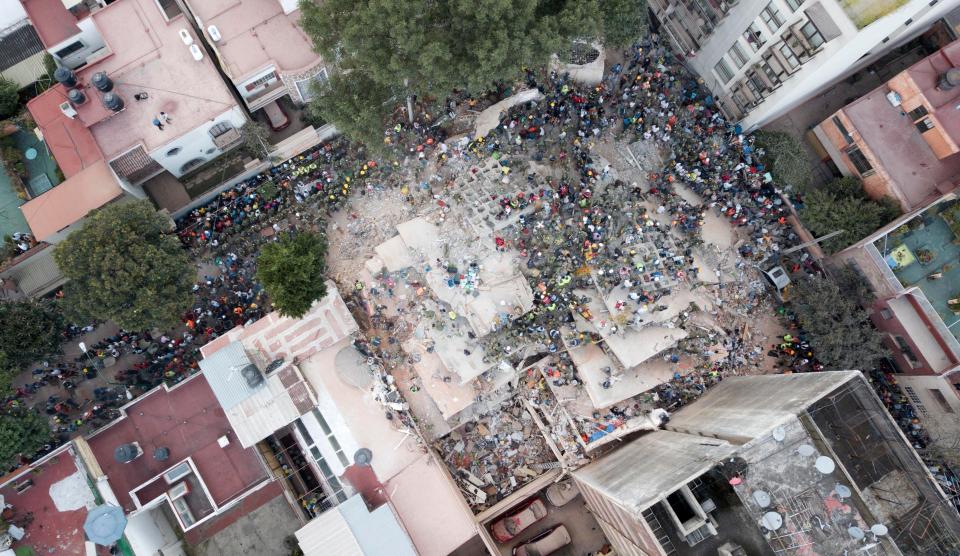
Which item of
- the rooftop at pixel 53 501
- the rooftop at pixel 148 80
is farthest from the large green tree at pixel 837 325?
the rooftop at pixel 53 501

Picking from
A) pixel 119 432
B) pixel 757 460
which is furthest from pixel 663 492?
pixel 119 432

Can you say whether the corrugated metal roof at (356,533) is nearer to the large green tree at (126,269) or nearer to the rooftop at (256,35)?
the large green tree at (126,269)

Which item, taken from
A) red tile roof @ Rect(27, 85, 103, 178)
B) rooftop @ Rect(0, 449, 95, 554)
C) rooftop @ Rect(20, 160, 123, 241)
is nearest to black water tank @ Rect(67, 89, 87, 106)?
→ red tile roof @ Rect(27, 85, 103, 178)

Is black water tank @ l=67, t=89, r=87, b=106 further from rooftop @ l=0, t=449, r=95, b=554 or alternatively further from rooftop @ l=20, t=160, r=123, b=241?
rooftop @ l=0, t=449, r=95, b=554

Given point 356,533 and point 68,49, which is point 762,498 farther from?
point 68,49

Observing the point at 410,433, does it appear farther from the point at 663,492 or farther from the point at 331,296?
the point at 663,492

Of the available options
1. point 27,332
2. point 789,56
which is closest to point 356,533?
point 27,332
